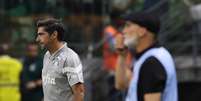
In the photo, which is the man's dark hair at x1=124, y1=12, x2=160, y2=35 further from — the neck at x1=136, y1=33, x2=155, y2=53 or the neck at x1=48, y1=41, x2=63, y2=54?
the neck at x1=48, y1=41, x2=63, y2=54

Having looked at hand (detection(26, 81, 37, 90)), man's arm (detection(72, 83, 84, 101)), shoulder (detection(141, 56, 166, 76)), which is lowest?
hand (detection(26, 81, 37, 90))

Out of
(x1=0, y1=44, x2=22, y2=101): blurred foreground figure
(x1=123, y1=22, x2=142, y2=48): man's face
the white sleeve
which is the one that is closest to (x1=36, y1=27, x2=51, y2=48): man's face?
the white sleeve

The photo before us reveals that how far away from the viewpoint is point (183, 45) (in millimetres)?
12719

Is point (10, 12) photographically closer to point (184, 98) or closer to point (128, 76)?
point (184, 98)

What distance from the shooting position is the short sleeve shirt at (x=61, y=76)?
5727 millimetres

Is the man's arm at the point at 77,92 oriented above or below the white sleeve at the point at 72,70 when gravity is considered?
below

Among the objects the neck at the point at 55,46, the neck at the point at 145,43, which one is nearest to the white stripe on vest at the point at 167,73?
the neck at the point at 145,43

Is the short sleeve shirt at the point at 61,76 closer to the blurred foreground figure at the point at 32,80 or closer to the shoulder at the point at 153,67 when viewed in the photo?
the shoulder at the point at 153,67

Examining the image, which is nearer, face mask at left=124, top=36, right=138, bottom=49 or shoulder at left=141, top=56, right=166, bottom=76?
shoulder at left=141, top=56, right=166, bottom=76

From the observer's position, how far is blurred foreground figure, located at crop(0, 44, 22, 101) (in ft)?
42.9

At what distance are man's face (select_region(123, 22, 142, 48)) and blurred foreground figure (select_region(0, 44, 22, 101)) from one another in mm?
6667

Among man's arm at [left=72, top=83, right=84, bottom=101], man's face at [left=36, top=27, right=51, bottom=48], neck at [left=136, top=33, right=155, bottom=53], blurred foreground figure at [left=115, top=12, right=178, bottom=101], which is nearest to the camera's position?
man's arm at [left=72, top=83, right=84, bottom=101]

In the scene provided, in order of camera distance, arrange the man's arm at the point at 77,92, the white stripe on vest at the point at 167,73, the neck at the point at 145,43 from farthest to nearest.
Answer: the neck at the point at 145,43, the white stripe on vest at the point at 167,73, the man's arm at the point at 77,92

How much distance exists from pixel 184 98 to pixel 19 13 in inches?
172
